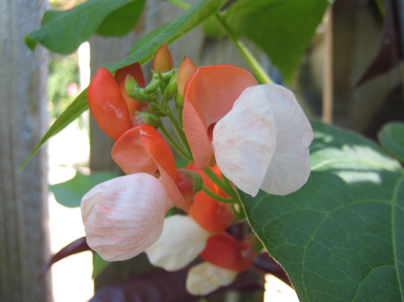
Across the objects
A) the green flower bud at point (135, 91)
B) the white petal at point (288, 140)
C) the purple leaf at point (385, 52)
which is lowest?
the purple leaf at point (385, 52)

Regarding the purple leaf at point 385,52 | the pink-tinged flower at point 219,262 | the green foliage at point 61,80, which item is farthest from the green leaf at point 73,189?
Result: the green foliage at point 61,80

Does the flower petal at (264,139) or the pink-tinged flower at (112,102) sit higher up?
the pink-tinged flower at (112,102)

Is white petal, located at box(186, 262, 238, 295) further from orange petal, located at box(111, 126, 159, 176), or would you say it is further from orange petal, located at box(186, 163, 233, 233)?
orange petal, located at box(111, 126, 159, 176)

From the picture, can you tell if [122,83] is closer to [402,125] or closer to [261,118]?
[261,118]

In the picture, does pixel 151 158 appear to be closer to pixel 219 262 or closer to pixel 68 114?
pixel 68 114

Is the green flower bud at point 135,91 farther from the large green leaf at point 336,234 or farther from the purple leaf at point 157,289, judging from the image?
the purple leaf at point 157,289

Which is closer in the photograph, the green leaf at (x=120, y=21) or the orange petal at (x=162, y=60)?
the orange petal at (x=162, y=60)

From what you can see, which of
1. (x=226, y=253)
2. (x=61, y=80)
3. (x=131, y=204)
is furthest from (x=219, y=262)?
(x=61, y=80)

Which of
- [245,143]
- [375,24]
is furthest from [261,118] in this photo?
[375,24]
